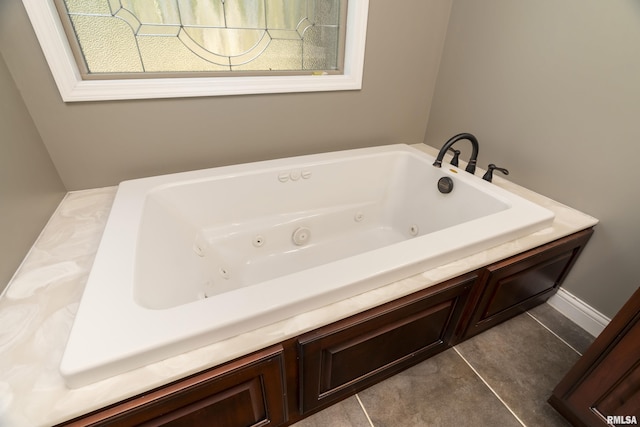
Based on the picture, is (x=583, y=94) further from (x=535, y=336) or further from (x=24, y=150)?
(x=24, y=150)

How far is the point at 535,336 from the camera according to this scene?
55.0 inches

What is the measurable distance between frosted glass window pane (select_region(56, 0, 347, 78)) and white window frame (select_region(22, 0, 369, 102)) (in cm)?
8

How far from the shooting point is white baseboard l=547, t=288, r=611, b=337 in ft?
4.47

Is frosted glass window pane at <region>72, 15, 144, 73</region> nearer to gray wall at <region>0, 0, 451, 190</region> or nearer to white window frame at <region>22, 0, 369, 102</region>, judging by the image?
white window frame at <region>22, 0, 369, 102</region>

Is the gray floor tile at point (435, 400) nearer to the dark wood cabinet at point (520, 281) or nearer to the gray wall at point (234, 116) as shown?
the dark wood cabinet at point (520, 281)

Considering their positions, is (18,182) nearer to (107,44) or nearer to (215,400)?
(107,44)

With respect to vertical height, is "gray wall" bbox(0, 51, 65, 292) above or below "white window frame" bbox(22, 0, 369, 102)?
below

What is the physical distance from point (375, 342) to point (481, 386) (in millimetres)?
600

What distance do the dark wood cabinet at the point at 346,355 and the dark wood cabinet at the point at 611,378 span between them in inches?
1.7

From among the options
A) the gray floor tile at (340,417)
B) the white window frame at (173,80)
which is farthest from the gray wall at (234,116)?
the gray floor tile at (340,417)

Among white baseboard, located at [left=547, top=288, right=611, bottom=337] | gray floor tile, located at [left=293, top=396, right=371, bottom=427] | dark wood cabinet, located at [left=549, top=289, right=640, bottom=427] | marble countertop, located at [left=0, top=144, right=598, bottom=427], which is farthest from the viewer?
white baseboard, located at [left=547, top=288, right=611, bottom=337]

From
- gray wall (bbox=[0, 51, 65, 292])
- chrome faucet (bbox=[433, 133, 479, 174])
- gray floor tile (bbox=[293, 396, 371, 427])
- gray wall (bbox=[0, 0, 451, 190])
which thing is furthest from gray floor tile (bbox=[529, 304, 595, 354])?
gray wall (bbox=[0, 51, 65, 292])

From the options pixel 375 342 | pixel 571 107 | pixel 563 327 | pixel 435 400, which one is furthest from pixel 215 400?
pixel 571 107

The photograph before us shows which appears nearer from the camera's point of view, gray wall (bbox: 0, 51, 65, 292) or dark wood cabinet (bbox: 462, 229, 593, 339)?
gray wall (bbox: 0, 51, 65, 292)
